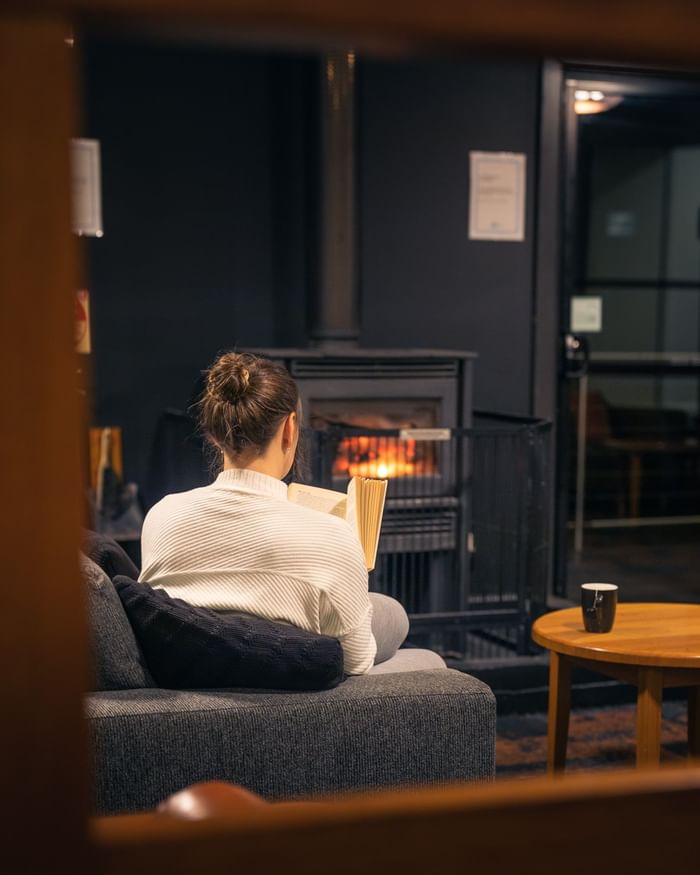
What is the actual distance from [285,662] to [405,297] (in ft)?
9.41

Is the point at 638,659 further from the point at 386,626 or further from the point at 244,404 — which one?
the point at 244,404

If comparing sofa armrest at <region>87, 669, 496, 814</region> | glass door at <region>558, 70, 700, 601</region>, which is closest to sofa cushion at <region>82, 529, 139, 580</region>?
sofa armrest at <region>87, 669, 496, 814</region>

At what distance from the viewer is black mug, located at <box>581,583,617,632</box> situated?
2697mm

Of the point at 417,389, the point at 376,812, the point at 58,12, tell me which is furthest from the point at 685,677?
the point at 58,12

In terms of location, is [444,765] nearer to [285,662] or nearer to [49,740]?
[285,662]

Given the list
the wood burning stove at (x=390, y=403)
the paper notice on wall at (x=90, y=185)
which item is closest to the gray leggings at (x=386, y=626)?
the wood burning stove at (x=390, y=403)

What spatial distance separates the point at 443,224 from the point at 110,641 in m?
3.05

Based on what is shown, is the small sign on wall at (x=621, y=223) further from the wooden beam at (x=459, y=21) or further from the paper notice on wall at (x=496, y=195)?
the wooden beam at (x=459, y=21)

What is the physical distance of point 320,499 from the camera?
2348 millimetres

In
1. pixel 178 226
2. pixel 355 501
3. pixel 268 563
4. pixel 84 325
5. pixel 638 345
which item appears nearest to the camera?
pixel 268 563

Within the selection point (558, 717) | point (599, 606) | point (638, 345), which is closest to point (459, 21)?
point (599, 606)

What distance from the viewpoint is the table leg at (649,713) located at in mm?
2580

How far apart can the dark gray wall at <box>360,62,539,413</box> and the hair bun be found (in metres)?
2.25

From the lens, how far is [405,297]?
4648mm
